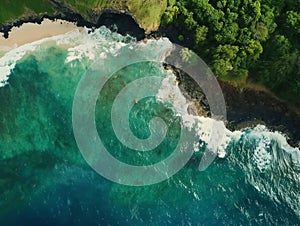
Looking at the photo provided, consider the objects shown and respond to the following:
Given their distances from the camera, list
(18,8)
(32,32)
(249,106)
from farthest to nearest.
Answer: (249,106) → (32,32) → (18,8)

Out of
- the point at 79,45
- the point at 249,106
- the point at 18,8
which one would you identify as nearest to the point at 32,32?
the point at 18,8

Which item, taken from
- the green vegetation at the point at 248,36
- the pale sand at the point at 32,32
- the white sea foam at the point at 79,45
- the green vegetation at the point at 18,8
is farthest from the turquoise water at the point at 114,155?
the green vegetation at the point at 248,36

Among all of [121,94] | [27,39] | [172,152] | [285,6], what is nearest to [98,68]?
[121,94]

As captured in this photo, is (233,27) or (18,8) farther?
(18,8)

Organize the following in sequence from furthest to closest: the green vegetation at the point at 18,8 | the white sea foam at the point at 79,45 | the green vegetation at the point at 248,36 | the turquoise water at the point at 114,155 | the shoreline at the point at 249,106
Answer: the shoreline at the point at 249,106, the white sea foam at the point at 79,45, the green vegetation at the point at 18,8, the green vegetation at the point at 248,36, the turquoise water at the point at 114,155

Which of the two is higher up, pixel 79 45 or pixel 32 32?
pixel 32 32

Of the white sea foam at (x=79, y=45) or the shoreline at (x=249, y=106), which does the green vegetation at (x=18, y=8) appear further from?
the shoreline at (x=249, y=106)

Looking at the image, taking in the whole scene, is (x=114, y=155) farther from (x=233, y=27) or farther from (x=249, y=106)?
(x=233, y=27)
